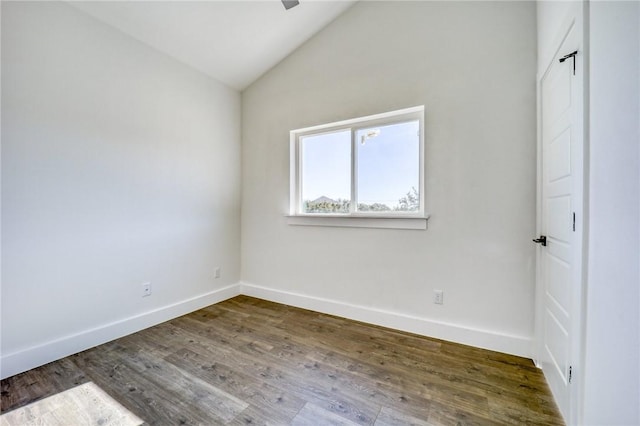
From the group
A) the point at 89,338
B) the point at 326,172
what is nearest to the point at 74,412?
the point at 89,338

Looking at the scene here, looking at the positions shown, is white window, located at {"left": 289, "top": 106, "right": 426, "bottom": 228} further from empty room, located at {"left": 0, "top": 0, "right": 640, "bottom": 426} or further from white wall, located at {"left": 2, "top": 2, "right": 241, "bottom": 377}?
white wall, located at {"left": 2, "top": 2, "right": 241, "bottom": 377}

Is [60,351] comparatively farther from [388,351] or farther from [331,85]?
[331,85]

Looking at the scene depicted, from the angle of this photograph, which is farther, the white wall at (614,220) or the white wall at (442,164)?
the white wall at (442,164)

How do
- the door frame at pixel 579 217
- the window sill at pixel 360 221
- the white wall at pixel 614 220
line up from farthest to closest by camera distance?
the window sill at pixel 360 221, the door frame at pixel 579 217, the white wall at pixel 614 220

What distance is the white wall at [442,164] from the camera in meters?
1.94

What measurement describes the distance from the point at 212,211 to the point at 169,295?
38.4 inches

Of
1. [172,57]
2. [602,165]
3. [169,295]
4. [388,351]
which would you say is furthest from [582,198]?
[172,57]

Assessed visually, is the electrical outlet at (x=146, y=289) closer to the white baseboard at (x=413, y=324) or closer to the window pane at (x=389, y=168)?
the white baseboard at (x=413, y=324)

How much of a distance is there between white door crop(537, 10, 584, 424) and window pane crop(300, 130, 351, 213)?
1576 mm

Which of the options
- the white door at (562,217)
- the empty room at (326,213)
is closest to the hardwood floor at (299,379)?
the empty room at (326,213)

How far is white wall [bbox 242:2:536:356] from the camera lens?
6.36 ft

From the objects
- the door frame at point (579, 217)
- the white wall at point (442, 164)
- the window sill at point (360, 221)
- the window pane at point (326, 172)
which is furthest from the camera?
the window pane at point (326, 172)

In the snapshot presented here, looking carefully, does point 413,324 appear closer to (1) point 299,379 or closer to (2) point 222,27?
(1) point 299,379

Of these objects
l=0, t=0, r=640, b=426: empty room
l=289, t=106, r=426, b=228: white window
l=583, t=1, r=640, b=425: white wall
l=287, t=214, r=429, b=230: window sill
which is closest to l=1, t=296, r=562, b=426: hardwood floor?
l=0, t=0, r=640, b=426: empty room
